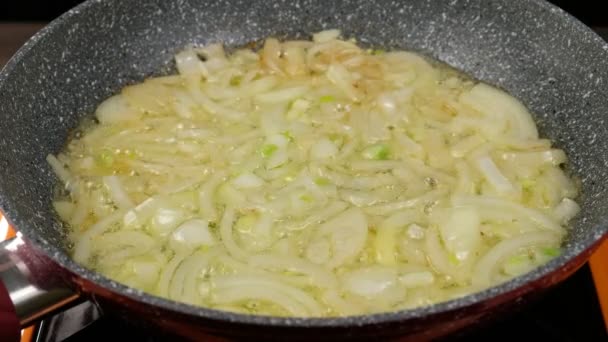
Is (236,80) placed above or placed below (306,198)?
above

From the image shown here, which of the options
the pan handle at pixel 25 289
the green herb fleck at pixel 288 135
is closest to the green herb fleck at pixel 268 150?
the green herb fleck at pixel 288 135

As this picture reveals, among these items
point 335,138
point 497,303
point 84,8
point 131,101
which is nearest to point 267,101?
point 335,138

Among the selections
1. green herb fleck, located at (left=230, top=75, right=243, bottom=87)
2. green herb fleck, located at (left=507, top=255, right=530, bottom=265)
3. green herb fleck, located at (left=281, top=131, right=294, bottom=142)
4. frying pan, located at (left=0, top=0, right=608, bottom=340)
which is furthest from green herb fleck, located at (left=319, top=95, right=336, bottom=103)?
green herb fleck, located at (left=507, top=255, right=530, bottom=265)

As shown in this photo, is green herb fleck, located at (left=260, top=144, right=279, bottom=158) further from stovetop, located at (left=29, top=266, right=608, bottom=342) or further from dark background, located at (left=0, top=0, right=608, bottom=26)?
dark background, located at (left=0, top=0, right=608, bottom=26)

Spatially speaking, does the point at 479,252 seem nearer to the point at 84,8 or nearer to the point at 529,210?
the point at 529,210

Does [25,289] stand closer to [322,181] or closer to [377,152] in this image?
[322,181]

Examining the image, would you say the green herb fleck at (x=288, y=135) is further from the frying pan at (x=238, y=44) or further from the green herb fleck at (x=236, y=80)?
the frying pan at (x=238, y=44)

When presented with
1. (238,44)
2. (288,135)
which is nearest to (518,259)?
(288,135)
